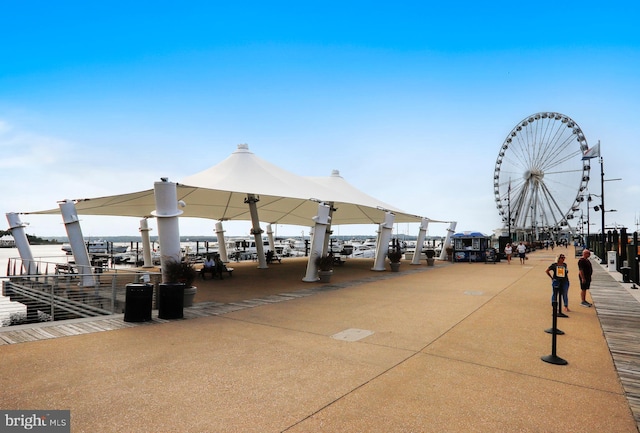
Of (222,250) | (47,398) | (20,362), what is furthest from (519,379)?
(222,250)

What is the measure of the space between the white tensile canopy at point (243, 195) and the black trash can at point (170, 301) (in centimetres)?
504

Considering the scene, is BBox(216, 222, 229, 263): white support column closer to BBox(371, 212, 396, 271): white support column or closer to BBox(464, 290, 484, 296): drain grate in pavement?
BBox(371, 212, 396, 271): white support column

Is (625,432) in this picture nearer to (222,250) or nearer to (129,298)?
(129,298)

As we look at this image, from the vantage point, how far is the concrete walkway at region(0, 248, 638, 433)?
367cm

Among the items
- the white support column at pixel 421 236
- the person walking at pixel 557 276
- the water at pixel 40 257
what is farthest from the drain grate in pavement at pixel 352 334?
the white support column at pixel 421 236

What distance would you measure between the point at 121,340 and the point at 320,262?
921 centimetres

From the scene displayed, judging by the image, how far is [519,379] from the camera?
4723 millimetres

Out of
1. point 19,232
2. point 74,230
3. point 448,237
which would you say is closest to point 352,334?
point 74,230

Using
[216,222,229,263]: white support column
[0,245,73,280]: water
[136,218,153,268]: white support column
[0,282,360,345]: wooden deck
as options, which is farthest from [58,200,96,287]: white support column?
[216,222,229,263]: white support column

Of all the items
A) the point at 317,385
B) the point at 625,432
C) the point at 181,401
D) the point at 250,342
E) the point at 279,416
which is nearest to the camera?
the point at 625,432

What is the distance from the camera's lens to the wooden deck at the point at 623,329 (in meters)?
4.63

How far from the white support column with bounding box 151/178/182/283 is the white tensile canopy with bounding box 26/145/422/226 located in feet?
7.02

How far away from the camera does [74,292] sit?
10.6 metres

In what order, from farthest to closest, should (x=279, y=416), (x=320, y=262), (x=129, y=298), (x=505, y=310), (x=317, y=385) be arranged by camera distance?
(x=320, y=262)
(x=505, y=310)
(x=129, y=298)
(x=317, y=385)
(x=279, y=416)
